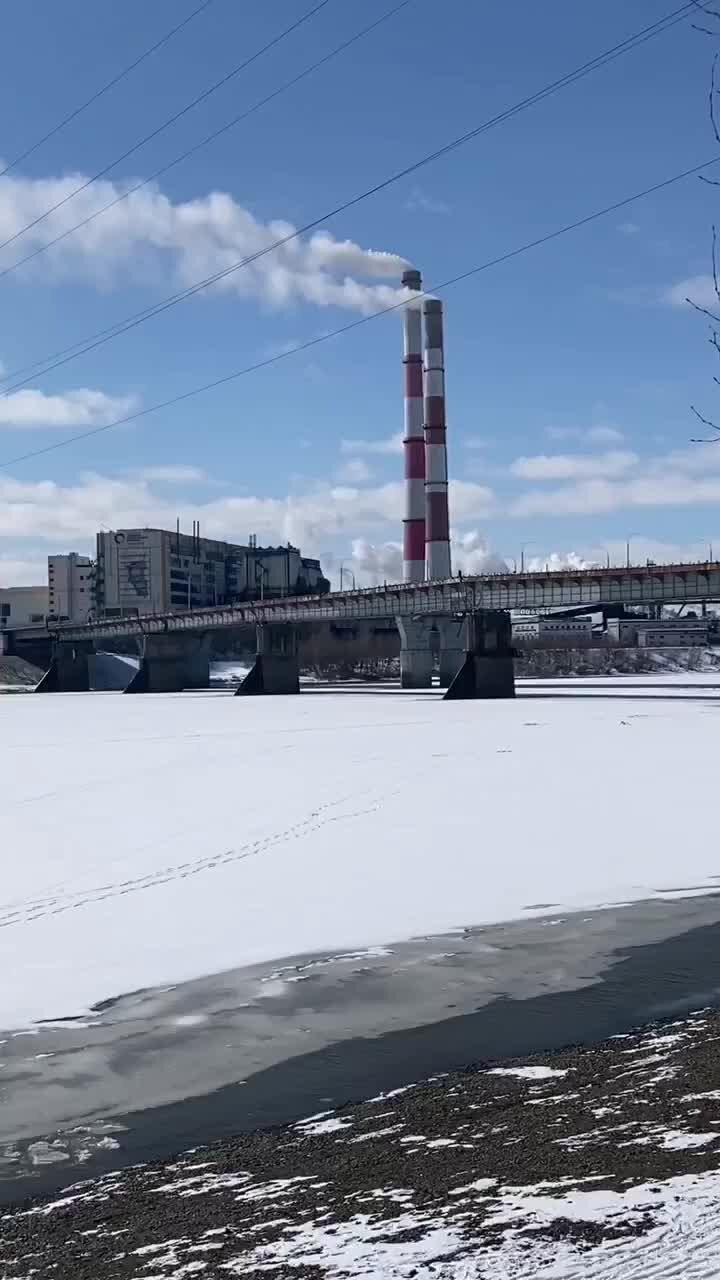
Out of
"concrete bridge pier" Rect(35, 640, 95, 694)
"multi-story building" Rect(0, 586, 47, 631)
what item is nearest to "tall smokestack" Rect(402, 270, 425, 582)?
"concrete bridge pier" Rect(35, 640, 95, 694)

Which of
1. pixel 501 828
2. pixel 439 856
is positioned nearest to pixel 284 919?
pixel 439 856

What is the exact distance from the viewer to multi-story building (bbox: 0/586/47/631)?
187 meters

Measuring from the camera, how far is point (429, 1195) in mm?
5730

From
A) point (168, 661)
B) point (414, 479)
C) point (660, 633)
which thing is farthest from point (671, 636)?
point (168, 661)

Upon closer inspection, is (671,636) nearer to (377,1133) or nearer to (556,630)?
(556,630)

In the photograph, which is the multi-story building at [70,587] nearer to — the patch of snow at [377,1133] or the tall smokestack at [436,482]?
the tall smokestack at [436,482]

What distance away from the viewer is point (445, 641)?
11119 cm

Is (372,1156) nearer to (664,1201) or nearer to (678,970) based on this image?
(664,1201)

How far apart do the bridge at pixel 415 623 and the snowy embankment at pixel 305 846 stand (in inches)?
1761

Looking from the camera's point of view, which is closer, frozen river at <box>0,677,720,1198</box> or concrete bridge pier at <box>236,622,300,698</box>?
frozen river at <box>0,677,720,1198</box>

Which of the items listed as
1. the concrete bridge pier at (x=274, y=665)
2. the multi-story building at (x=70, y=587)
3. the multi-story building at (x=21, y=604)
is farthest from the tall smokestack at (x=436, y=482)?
the multi-story building at (x=21, y=604)

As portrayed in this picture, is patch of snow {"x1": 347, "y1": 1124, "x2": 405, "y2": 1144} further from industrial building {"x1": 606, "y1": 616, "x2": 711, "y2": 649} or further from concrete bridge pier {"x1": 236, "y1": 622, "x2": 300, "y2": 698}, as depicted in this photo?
industrial building {"x1": 606, "y1": 616, "x2": 711, "y2": 649}

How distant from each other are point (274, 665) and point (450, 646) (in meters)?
17.6

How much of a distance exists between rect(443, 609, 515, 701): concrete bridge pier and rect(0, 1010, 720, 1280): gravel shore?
72.8 meters
